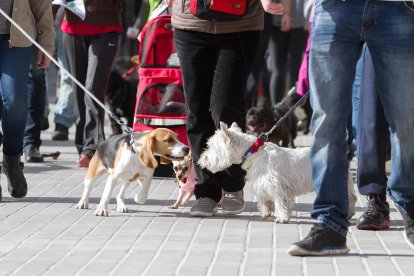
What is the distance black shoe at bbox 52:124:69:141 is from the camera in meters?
12.9

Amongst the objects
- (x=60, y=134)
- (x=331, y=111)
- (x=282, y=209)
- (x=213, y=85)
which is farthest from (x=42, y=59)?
(x=60, y=134)

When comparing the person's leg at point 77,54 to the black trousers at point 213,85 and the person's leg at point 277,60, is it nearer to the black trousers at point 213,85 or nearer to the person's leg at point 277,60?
the black trousers at point 213,85

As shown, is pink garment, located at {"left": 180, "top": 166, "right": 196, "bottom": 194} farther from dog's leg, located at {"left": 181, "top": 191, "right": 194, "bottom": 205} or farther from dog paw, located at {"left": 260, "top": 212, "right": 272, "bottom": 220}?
dog paw, located at {"left": 260, "top": 212, "right": 272, "bottom": 220}

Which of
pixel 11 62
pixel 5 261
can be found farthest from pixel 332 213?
pixel 11 62

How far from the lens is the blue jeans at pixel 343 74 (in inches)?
230

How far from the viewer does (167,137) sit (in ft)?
25.0

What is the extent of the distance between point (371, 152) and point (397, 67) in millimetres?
1253

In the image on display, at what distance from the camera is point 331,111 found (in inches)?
232

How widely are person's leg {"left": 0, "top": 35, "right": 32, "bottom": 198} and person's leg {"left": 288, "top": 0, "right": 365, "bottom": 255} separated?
2709 mm

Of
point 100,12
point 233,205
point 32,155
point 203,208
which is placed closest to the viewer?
point 203,208

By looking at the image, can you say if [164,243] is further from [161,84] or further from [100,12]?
[100,12]

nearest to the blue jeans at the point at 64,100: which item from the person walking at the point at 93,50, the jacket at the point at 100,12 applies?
the person walking at the point at 93,50

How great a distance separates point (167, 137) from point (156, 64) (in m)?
2.17

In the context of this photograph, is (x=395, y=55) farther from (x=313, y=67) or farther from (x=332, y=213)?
(x=332, y=213)
